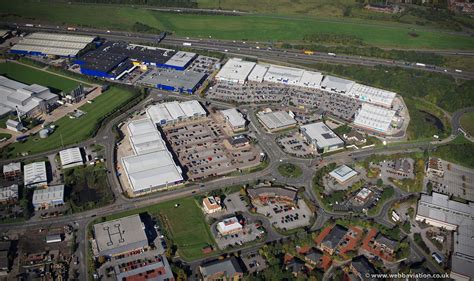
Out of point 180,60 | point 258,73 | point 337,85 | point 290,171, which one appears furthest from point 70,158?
point 337,85

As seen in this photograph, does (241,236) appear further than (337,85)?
No

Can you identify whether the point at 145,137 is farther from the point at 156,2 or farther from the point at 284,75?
the point at 156,2

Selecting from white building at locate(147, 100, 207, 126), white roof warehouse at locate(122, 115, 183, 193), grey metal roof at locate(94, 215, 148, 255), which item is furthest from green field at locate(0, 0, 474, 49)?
grey metal roof at locate(94, 215, 148, 255)

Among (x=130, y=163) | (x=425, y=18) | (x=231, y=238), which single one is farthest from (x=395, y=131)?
(x=425, y=18)

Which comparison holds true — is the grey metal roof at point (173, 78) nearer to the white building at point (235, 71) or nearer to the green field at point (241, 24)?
the white building at point (235, 71)

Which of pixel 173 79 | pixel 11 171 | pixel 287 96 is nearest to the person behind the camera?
pixel 11 171

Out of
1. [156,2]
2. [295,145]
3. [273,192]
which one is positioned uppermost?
[156,2]

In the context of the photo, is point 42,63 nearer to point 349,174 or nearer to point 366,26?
point 349,174
